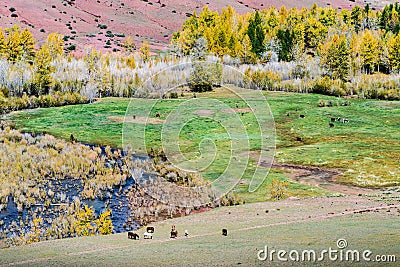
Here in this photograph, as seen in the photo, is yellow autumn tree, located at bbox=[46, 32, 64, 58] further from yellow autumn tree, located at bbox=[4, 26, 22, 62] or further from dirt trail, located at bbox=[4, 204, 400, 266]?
dirt trail, located at bbox=[4, 204, 400, 266]

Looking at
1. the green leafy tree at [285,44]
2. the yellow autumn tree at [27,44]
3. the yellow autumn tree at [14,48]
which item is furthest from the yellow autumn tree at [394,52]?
the yellow autumn tree at [14,48]

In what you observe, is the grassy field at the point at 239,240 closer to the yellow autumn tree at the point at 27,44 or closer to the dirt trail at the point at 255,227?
the dirt trail at the point at 255,227

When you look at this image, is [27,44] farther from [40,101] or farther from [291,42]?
[291,42]

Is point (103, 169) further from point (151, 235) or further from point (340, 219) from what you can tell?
point (340, 219)

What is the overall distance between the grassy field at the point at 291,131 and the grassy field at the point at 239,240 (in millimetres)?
5314

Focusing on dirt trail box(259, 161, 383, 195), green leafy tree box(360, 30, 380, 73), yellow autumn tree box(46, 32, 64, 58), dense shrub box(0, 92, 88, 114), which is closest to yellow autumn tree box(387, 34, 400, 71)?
green leafy tree box(360, 30, 380, 73)

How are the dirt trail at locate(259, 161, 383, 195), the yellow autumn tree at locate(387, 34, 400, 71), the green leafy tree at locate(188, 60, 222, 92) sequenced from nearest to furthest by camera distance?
the dirt trail at locate(259, 161, 383, 195) < the green leafy tree at locate(188, 60, 222, 92) < the yellow autumn tree at locate(387, 34, 400, 71)

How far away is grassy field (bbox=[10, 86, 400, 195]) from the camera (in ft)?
113

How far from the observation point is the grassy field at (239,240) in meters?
16.9

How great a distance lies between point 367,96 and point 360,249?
152 feet

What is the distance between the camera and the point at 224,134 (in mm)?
43312

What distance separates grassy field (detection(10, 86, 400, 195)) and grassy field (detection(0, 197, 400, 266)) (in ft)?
17.4

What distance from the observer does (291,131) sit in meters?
44.8

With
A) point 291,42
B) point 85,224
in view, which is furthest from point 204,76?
point 291,42
